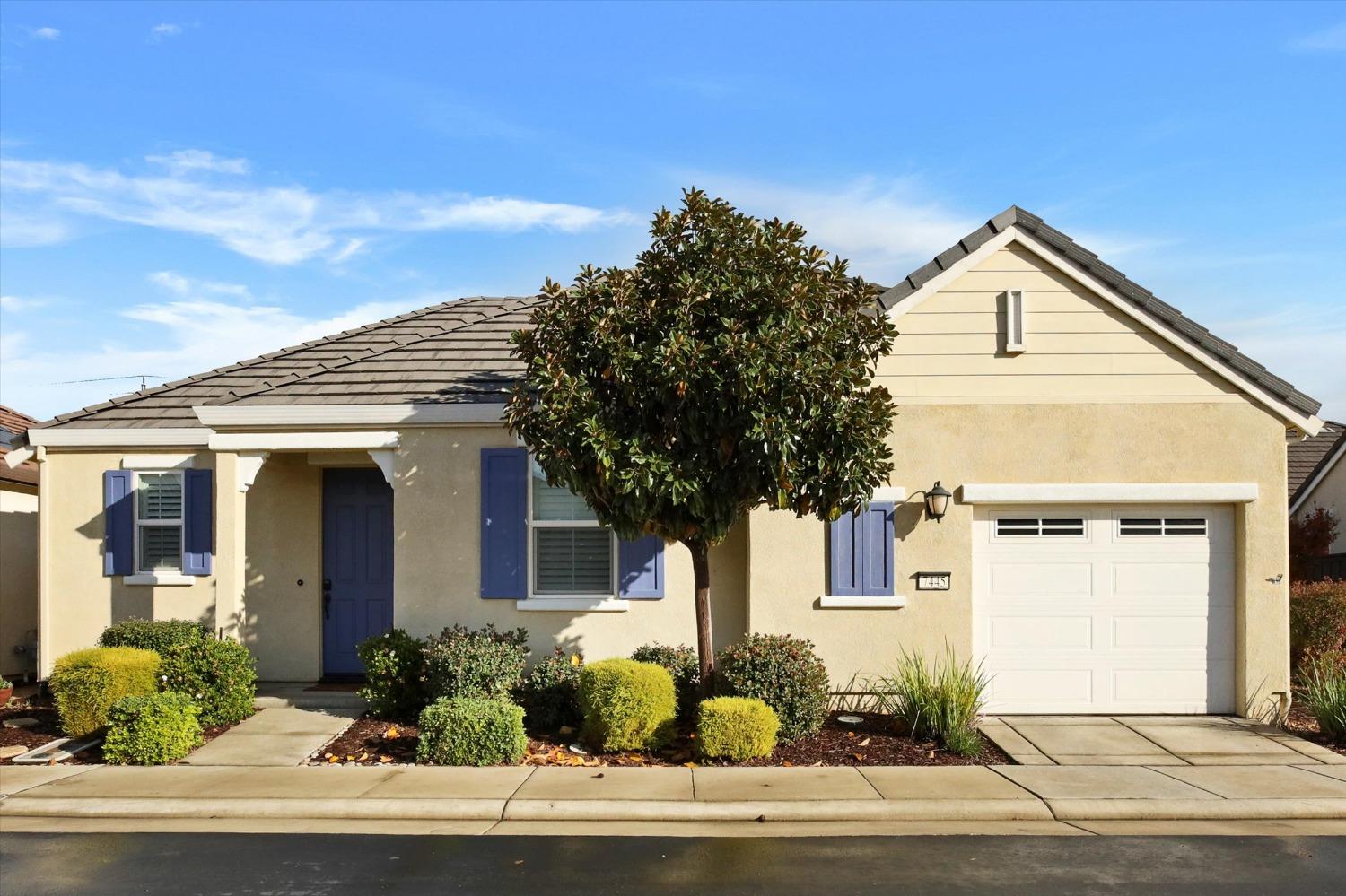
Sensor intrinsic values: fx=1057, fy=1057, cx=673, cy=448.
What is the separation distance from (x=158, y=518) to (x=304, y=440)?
2574mm

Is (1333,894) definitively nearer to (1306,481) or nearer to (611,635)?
(611,635)

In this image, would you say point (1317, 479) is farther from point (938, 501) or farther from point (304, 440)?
point (304, 440)

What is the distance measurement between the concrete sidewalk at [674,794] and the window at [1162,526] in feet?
9.08

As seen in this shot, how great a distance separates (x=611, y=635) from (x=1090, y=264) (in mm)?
6305

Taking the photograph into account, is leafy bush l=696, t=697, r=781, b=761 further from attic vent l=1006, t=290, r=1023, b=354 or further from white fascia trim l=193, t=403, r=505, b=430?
attic vent l=1006, t=290, r=1023, b=354

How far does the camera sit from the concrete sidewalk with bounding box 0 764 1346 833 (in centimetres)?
766

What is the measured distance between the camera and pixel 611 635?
11.2m

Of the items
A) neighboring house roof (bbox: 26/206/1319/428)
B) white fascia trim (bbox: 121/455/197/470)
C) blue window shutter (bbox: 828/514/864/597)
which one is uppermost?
neighboring house roof (bbox: 26/206/1319/428)

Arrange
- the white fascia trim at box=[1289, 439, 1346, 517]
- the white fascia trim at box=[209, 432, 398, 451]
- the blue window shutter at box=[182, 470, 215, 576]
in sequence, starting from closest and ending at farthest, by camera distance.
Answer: the white fascia trim at box=[209, 432, 398, 451] < the blue window shutter at box=[182, 470, 215, 576] < the white fascia trim at box=[1289, 439, 1346, 517]

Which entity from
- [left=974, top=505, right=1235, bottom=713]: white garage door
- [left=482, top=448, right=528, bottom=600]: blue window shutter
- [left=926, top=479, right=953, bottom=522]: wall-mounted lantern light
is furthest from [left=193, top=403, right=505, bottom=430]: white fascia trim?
[left=974, top=505, right=1235, bottom=713]: white garage door

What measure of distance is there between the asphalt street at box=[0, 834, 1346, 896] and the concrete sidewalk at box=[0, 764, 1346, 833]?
1.59 feet

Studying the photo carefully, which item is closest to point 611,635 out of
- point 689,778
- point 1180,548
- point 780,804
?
point 689,778

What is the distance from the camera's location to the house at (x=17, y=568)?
544 inches

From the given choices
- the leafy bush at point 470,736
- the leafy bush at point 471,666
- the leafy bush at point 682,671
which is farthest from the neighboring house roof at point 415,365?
the leafy bush at point 470,736
